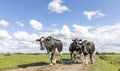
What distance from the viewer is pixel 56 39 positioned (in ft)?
109

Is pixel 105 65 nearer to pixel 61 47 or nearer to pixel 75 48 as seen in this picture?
pixel 75 48

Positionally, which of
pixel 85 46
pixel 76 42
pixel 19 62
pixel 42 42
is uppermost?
pixel 76 42

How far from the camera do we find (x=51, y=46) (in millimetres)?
31578

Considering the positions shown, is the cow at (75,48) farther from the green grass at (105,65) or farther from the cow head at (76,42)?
the green grass at (105,65)

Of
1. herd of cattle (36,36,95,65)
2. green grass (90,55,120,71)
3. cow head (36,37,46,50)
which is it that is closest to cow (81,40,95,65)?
herd of cattle (36,36,95,65)

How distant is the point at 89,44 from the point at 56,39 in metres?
4.16

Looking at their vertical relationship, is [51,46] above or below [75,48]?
above

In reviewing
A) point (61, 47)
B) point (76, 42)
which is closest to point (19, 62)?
point (61, 47)

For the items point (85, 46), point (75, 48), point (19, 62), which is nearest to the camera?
point (85, 46)

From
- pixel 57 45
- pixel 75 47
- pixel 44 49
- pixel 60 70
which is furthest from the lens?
pixel 75 47

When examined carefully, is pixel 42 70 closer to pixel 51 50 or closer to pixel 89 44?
pixel 51 50

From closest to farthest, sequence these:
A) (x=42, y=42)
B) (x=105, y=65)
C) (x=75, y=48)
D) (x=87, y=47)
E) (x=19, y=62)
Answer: (x=42, y=42)
(x=87, y=47)
(x=75, y=48)
(x=19, y=62)
(x=105, y=65)

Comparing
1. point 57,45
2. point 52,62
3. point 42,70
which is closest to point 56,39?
point 57,45

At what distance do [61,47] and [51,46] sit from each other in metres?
2.85
